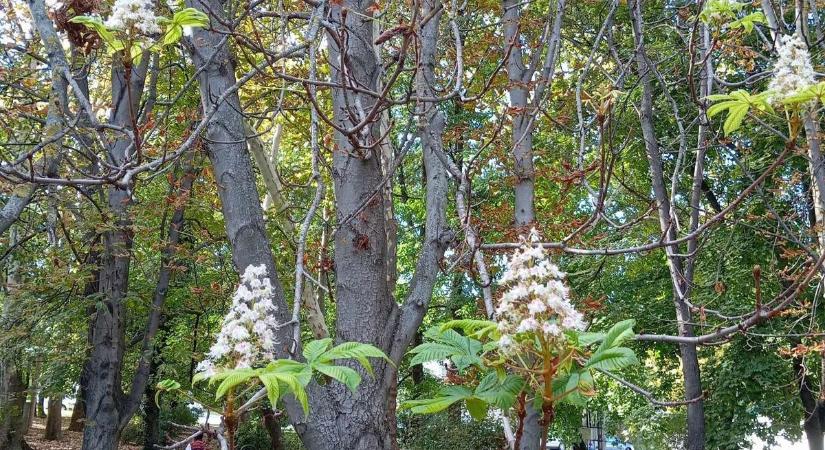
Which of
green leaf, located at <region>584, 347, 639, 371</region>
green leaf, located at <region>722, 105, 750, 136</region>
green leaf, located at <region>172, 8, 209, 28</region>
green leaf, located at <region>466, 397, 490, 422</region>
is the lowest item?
green leaf, located at <region>466, 397, 490, 422</region>

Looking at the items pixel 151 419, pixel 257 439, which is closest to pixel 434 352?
pixel 257 439

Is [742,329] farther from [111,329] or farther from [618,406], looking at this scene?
[618,406]

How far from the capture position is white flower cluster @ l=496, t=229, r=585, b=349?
1.15 m

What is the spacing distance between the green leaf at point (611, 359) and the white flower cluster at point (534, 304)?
7cm

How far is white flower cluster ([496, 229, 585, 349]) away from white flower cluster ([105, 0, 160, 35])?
1.21 metres

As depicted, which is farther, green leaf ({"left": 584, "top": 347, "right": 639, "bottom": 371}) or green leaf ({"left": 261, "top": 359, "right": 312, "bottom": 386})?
green leaf ({"left": 261, "top": 359, "right": 312, "bottom": 386})

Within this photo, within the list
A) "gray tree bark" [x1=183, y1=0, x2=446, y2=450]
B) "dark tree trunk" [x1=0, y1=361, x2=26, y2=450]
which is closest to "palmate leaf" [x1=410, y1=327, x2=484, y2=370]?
"gray tree bark" [x1=183, y1=0, x2=446, y2=450]

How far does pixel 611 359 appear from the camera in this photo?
1.28 metres

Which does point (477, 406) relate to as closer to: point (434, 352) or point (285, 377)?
point (434, 352)

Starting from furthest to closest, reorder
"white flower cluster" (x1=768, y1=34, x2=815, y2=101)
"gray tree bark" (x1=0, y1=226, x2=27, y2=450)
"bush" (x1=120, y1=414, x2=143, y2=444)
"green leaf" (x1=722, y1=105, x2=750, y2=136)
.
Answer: "bush" (x1=120, y1=414, x2=143, y2=444), "gray tree bark" (x1=0, y1=226, x2=27, y2=450), "green leaf" (x1=722, y1=105, x2=750, y2=136), "white flower cluster" (x1=768, y1=34, x2=815, y2=101)

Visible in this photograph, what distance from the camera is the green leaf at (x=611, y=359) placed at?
4.11ft

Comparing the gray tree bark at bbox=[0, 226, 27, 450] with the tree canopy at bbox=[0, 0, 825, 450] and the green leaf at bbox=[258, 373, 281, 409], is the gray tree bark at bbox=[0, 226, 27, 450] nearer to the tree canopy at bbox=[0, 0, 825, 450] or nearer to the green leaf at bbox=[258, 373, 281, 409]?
the tree canopy at bbox=[0, 0, 825, 450]

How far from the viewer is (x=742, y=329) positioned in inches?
65.6

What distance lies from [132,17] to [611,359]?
1458mm
